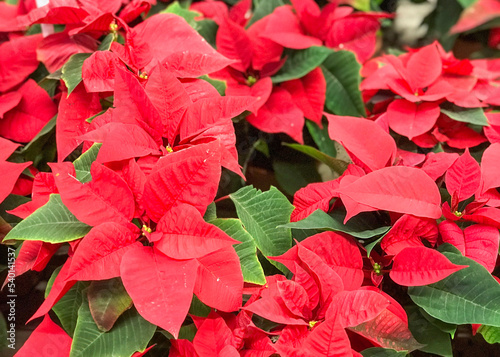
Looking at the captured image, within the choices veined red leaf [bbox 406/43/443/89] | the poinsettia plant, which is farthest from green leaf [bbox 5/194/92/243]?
veined red leaf [bbox 406/43/443/89]

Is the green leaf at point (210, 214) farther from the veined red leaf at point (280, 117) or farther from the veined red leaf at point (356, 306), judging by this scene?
the veined red leaf at point (280, 117)

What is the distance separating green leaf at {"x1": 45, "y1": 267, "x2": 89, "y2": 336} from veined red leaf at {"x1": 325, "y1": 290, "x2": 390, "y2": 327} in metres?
0.29

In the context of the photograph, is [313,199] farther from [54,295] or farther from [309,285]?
[54,295]

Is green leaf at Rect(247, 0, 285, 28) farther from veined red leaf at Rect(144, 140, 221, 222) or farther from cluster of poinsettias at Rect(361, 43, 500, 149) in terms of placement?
veined red leaf at Rect(144, 140, 221, 222)

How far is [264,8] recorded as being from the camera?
2.99 ft

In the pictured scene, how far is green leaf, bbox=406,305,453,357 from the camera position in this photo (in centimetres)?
53

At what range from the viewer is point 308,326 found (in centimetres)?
50

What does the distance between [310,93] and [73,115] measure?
407 millimetres

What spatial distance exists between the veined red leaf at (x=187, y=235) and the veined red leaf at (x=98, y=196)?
0.15 feet

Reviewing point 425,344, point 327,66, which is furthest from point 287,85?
point 425,344

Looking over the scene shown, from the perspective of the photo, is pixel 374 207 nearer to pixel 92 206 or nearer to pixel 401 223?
pixel 401 223

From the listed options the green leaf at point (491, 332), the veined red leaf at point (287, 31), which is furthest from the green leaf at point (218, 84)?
the green leaf at point (491, 332)

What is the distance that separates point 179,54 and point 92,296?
1.06ft

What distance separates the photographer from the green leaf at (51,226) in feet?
1.61
